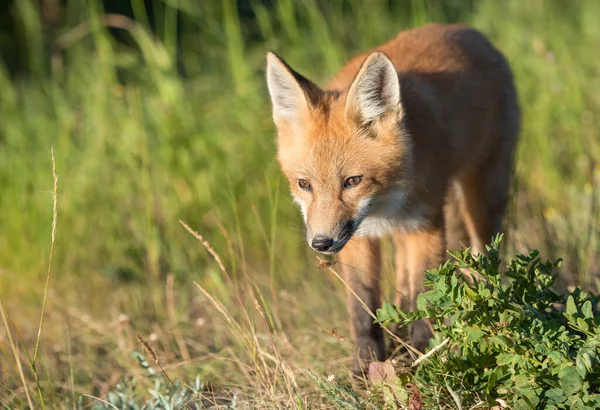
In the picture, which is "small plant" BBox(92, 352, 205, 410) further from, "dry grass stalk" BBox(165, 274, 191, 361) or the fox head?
the fox head

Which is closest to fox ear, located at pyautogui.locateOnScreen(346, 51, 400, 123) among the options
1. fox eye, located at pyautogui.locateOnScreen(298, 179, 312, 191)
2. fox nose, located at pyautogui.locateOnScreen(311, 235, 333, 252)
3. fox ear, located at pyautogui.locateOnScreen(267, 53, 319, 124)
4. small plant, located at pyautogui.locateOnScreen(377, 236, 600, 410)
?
fox ear, located at pyautogui.locateOnScreen(267, 53, 319, 124)

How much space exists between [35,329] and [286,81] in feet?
8.90

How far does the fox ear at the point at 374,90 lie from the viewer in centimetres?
350

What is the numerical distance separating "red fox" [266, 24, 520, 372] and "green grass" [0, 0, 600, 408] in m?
0.48

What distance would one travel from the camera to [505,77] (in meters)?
4.79

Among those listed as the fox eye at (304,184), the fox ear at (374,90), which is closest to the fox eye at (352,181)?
the fox eye at (304,184)

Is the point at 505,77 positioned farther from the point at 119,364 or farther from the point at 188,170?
the point at 119,364

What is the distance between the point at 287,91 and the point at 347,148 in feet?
1.44

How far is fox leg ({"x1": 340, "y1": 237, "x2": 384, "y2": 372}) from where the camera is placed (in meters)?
3.78

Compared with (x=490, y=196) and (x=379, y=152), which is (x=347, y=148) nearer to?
A: (x=379, y=152)

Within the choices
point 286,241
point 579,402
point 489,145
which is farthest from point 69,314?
point 579,402

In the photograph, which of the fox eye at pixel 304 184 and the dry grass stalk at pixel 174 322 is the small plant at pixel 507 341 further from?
the dry grass stalk at pixel 174 322

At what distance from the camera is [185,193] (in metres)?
6.02

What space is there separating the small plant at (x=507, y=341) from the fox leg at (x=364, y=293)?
873 mm
